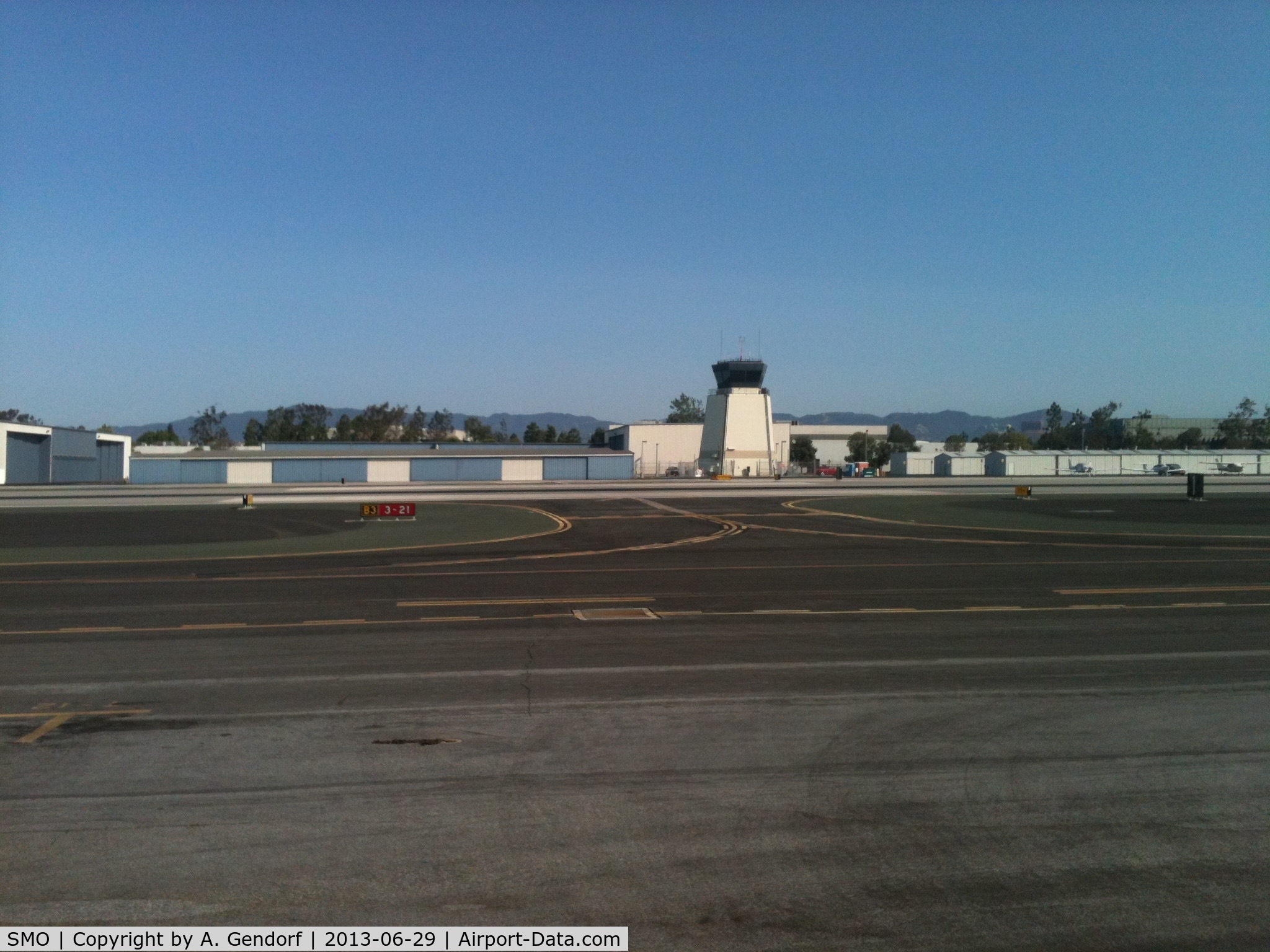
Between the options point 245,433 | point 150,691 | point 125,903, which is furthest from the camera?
point 245,433

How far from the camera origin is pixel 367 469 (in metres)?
90.2

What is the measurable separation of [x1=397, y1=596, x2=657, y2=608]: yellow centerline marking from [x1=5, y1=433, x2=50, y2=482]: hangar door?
7273cm

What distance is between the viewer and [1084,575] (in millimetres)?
22875

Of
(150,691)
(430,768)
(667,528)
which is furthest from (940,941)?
(667,528)

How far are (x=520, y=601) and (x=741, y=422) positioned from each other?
9170cm

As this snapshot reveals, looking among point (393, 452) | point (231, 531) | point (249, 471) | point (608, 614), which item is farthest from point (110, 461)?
point (608, 614)

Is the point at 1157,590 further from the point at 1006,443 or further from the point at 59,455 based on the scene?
the point at 1006,443

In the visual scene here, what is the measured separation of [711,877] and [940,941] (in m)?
1.60

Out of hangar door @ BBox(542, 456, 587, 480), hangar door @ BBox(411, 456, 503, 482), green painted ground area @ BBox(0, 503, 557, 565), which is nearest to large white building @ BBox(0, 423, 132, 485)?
hangar door @ BBox(411, 456, 503, 482)

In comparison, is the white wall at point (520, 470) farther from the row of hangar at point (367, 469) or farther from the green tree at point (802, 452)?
the green tree at point (802, 452)

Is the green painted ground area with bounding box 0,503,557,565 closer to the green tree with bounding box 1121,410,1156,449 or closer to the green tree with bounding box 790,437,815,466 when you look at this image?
the green tree with bounding box 790,437,815,466

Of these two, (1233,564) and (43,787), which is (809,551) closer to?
(1233,564)

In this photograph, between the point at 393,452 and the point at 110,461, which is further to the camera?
the point at 393,452

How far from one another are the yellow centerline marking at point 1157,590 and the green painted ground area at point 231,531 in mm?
19948
